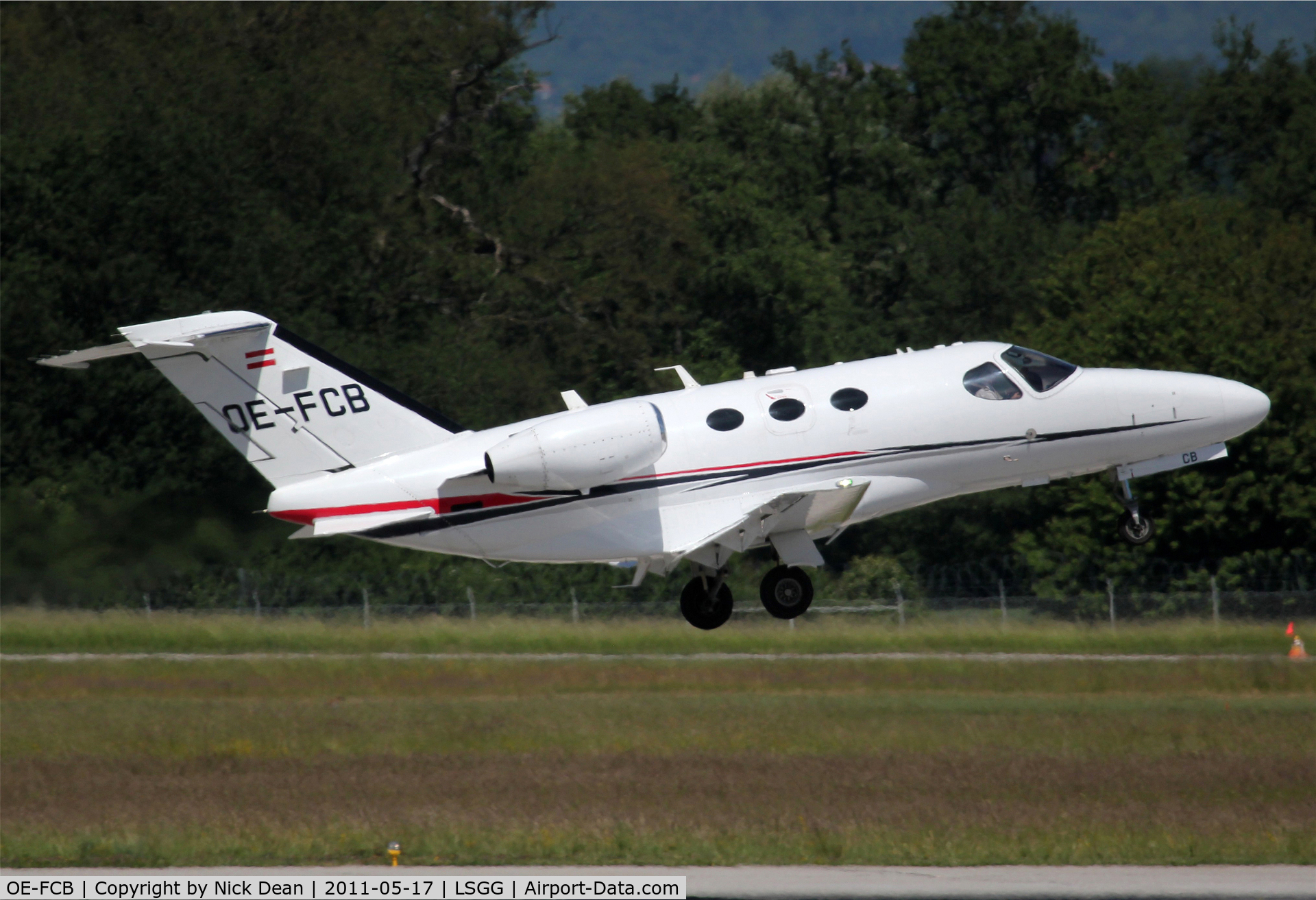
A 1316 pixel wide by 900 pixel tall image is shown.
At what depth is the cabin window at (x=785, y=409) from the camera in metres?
21.7

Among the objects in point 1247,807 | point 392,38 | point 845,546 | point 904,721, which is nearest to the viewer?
point 1247,807

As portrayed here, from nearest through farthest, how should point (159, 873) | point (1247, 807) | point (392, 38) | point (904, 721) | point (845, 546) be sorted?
point (159, 873), point (1247, 807), point (904, 721), point (845, 546), point (392, 38)

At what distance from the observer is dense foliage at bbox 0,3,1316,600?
52250 mm

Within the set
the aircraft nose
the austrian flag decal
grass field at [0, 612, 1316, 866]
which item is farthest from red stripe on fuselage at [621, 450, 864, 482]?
grass field at [0, 612, 1316, 866]

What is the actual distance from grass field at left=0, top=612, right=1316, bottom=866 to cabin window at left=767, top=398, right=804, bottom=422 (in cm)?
1132

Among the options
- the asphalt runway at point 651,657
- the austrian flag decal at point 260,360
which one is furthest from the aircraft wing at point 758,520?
the asphalt runway at point 651,657

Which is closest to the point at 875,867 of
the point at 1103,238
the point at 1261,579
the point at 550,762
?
the point at 550,762

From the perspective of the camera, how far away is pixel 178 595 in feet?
132

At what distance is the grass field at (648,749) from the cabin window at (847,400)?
11.2 m

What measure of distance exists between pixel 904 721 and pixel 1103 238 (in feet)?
89.9

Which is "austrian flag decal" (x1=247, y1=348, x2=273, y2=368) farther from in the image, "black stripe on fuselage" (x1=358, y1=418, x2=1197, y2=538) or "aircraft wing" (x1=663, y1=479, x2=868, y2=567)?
"aircraft wing" (x1=663, y1=479, x2=868, y2=567)

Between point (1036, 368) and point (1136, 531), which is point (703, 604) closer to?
point (1036, 368)

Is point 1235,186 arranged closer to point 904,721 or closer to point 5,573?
point 904,721

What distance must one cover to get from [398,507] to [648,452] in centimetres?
310
